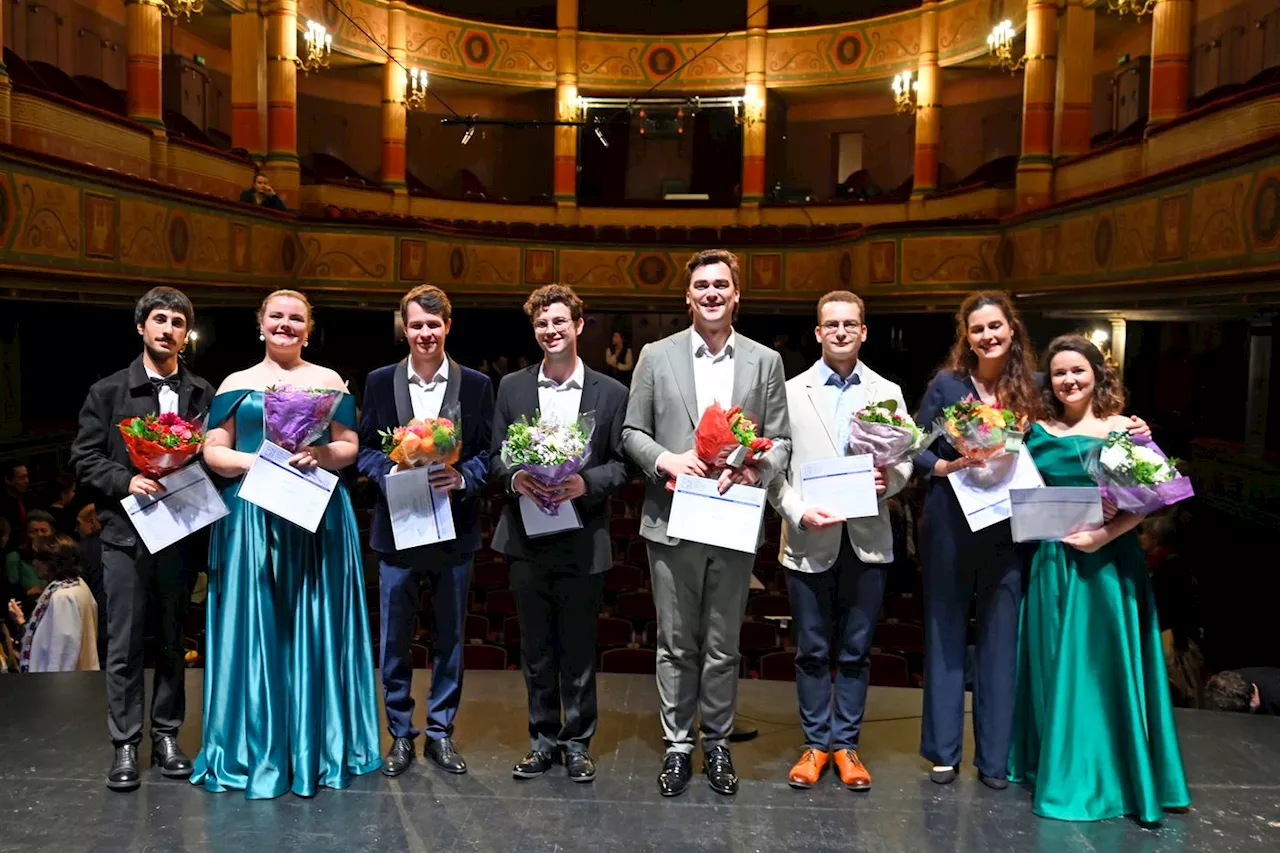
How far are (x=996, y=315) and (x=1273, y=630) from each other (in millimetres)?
4411

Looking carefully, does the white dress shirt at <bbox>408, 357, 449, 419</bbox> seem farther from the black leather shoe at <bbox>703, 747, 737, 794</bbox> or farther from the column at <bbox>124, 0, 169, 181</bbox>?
the column at <bbox>124, 0, 169, 181</bbox>

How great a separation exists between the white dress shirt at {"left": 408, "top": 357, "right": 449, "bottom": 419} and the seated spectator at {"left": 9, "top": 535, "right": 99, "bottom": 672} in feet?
7.76

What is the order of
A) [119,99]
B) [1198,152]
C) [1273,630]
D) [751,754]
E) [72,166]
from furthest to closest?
[119,99] < [1198,152] < [72,166] < [1273,630] < [751,754]

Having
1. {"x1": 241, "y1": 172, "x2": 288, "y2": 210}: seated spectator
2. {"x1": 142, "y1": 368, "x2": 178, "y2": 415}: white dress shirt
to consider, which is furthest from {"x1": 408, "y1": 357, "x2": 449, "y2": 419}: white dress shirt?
{"x1": 241, "y1": 172, "x2": 288, "y2": 210}: seated spectator

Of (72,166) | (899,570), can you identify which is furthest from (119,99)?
(899,570)

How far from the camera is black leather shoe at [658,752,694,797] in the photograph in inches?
130

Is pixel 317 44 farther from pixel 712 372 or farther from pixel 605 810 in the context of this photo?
pixel 605 810

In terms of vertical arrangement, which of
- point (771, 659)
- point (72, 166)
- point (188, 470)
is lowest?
point (771, 659)

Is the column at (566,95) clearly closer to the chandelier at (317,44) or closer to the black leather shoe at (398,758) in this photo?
the chandelier at (317,44)

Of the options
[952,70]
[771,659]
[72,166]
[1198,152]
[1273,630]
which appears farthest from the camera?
[952,70]

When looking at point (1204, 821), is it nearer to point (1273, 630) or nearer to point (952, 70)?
point (1273, 630)

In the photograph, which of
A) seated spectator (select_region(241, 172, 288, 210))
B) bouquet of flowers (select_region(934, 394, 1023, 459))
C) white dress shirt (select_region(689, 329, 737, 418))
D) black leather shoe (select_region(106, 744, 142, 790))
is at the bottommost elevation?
black leather shoe (select_region(106, 744, 142, 790))

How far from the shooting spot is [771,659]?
18.1 feet

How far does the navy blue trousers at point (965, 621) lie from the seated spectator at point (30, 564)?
4.98 meters
